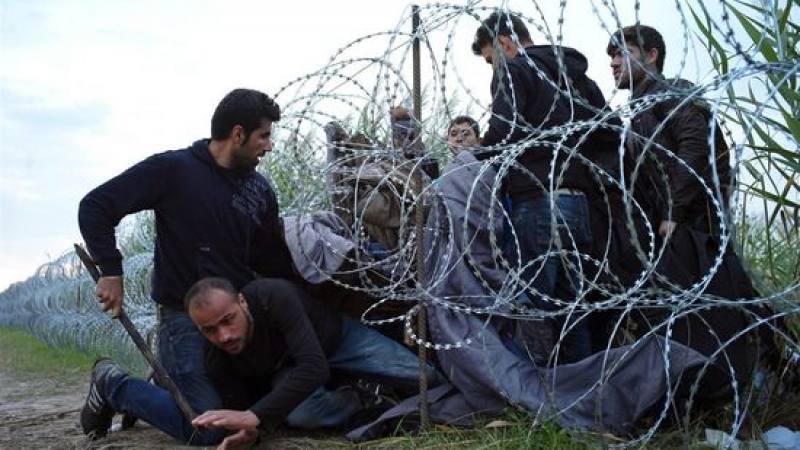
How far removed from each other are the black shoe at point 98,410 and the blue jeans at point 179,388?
217mm

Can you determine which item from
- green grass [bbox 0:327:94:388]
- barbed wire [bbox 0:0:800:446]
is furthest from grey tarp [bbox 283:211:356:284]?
green grass [bbox 0:327:94:388]

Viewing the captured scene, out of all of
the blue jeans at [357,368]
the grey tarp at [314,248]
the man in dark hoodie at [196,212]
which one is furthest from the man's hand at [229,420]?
the grey tarp at [314,248]

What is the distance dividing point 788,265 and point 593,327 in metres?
0.88

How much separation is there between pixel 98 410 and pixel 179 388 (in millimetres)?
644

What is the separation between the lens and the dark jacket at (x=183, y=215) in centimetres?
470

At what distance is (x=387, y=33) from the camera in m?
4.43

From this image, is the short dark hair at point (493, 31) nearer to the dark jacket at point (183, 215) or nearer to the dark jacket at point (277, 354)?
the dark jacket at point (183, 215)

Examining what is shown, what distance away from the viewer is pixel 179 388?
489 centimetres

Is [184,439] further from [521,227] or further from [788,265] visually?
[788,265]

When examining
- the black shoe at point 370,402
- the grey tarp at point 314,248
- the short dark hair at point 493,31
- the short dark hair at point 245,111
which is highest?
the short dark hair at point 493,31

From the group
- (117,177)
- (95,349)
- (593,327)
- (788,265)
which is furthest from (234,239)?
(95,349)

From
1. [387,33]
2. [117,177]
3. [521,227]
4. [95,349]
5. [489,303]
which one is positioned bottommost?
[95,349]

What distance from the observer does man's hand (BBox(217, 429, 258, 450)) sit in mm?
4297

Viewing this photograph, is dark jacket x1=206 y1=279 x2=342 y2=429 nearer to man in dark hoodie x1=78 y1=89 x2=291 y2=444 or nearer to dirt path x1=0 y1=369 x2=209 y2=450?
man in dark hoodie x1=78 y1=89 x2=291 y2=444
